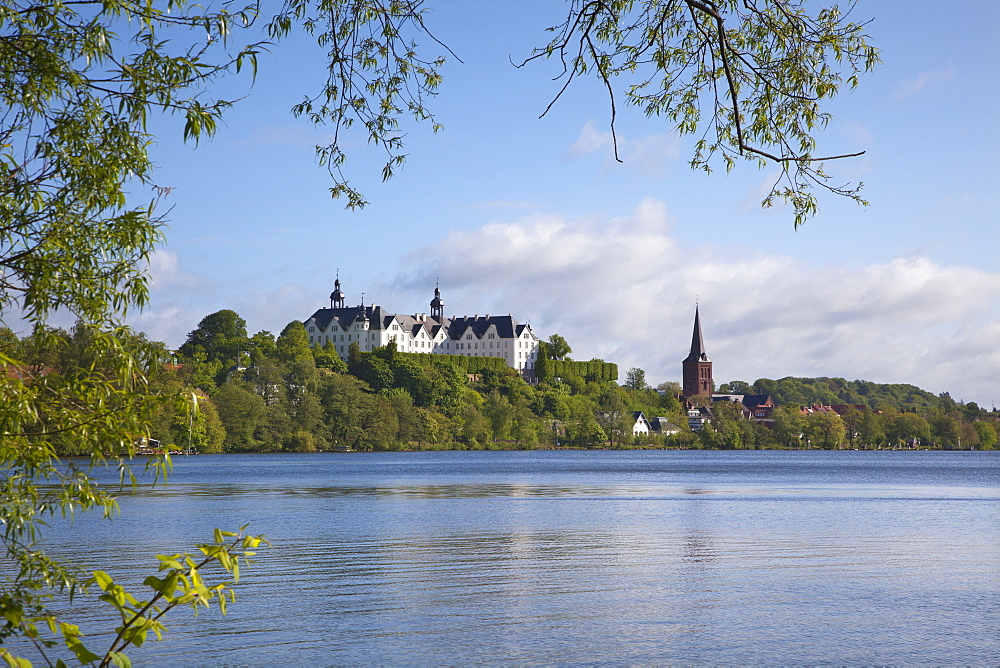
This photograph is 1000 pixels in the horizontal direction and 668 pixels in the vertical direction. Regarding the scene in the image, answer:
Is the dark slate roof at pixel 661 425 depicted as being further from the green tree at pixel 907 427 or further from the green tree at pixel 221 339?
A: the green tree at pixel 221 339

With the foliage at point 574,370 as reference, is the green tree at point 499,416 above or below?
below

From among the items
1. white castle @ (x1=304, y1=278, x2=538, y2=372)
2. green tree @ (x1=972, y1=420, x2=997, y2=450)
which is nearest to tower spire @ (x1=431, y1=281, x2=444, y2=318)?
white castle @ (x1=304, y1=278, x2=538, y2=372)

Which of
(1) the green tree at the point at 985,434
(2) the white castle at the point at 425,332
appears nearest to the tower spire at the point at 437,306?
(2) the white castle at the point at 425,332

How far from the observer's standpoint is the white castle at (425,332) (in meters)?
152

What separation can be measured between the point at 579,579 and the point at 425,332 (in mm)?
141294

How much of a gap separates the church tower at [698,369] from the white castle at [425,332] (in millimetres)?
38856

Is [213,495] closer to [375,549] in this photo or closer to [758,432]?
[375,549]

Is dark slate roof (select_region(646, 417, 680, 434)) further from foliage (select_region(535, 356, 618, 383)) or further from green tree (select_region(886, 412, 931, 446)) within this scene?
green tree (select_region(886, 412, 931, 446))

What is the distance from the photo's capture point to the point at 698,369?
618 feet

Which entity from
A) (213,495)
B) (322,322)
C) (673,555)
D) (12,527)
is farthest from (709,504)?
(322,322)

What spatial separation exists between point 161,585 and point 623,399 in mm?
141729

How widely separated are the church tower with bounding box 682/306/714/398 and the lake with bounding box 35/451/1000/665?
149 meters

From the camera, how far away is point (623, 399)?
146m

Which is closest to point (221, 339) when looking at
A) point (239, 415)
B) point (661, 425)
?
point (239, 415)
